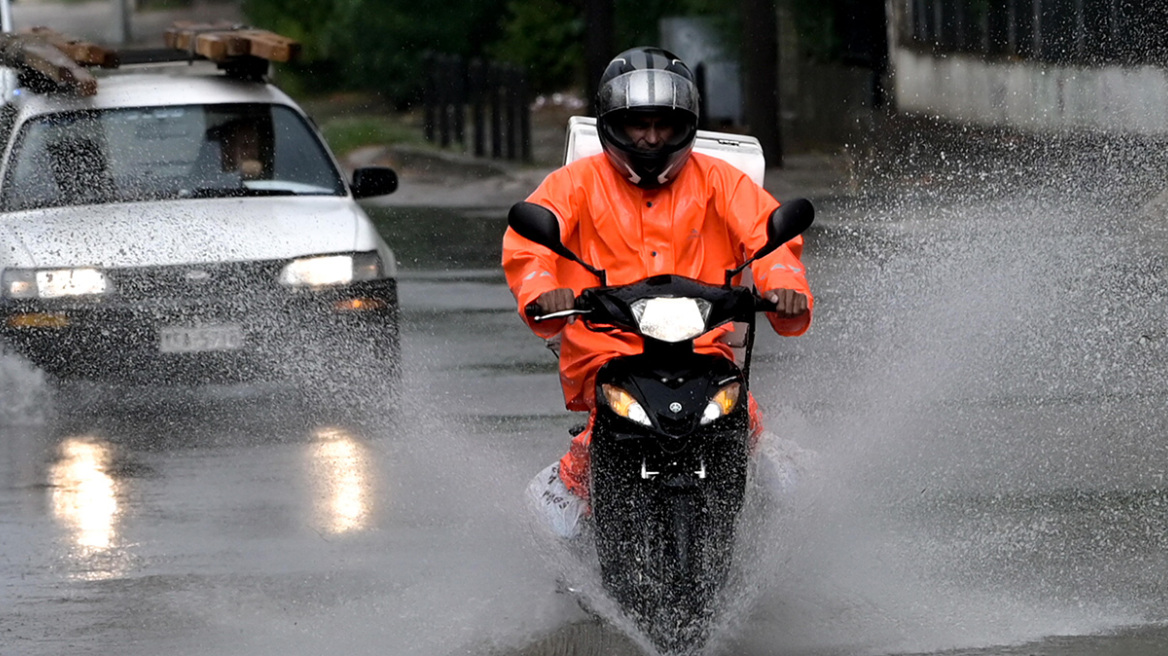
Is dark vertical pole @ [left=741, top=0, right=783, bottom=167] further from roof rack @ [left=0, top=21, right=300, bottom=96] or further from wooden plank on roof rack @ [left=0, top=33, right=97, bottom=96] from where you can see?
wooden plank on roof rack @ [left=0, top=33, right=97, bottom=96]

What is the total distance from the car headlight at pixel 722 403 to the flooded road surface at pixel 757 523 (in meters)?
0.72

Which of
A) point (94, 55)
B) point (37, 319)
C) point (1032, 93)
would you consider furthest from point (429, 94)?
point (37, 319)

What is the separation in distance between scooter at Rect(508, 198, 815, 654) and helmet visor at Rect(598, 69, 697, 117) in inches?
20.9

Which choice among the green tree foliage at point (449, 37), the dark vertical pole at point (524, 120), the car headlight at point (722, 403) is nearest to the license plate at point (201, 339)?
the car headlight at point (722, 403)

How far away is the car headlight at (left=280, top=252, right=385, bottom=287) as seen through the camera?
32.3ft

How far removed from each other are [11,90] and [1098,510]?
663 centimetres

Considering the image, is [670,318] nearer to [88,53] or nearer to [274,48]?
[274,48]

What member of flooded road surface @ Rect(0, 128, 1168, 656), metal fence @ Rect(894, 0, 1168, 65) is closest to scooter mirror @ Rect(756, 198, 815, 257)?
flooded road surface @ Rect(0, 128, 1168, 656)

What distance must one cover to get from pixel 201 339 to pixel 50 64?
6.21ft

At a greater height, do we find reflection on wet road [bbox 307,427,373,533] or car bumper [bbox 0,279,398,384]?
car bumper [bbox 0,279,398,384]

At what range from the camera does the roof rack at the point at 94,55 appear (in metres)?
10.6

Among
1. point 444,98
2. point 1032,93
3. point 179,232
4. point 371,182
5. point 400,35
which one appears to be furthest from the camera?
point 400,35

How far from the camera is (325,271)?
987 cm

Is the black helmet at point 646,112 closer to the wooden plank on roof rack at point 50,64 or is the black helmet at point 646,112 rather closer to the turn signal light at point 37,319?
the turn signal light at point 37,319
